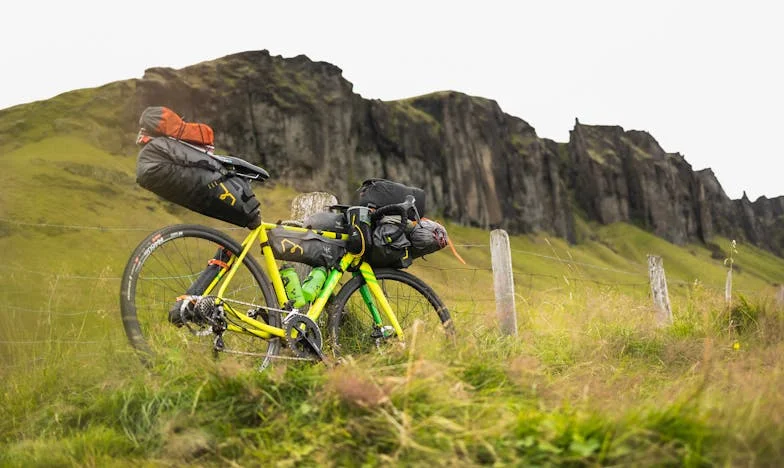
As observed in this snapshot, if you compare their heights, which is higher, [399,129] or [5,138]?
[399,129]

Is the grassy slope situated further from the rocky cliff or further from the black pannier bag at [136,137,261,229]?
the rocky cliff

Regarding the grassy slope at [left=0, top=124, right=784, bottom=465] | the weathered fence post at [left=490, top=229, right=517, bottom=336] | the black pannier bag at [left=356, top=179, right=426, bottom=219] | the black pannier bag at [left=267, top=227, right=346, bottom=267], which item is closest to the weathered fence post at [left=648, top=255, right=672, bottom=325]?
the grassy slope at [left=0, top=124, right=784, bottom=465]

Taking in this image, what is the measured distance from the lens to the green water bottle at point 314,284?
13.6ft

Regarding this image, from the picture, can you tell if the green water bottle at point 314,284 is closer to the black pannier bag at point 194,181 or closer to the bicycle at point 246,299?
the bicycle at point 246,299

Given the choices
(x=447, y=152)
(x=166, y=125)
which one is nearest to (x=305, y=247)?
(x=166, y=125)

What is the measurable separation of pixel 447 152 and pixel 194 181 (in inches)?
5382

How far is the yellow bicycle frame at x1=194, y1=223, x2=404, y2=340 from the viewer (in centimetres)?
365

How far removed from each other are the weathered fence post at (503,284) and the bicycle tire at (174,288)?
A: 231 cm

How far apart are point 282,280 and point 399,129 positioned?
13049 cm

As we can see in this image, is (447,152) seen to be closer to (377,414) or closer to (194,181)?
(194,181)

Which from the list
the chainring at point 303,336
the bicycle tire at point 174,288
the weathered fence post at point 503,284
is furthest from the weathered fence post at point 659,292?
the bicycle tire at point 174,288

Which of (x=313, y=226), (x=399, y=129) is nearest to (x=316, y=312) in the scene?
(x=313, y=226)

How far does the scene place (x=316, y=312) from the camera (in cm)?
401

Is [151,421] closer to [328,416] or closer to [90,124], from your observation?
[328,416]
